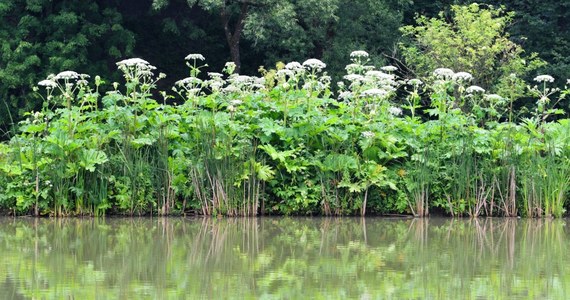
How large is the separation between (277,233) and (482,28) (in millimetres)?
13692

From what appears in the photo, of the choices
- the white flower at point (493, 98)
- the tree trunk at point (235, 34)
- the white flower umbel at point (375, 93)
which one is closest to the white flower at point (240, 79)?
the white flower umbel at point (375, 93)

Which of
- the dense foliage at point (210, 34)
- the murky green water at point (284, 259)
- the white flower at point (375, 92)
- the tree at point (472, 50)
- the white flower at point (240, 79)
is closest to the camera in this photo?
the murky green water at point (284, 259)

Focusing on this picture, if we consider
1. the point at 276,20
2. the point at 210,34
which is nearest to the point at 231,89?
the point at 276,20

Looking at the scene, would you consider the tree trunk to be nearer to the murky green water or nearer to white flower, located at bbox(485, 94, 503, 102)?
white flower, located at bbox(485, 94, 503, 102)

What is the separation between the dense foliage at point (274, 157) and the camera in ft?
42.5

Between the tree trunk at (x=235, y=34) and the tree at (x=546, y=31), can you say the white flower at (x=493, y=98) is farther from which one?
the tree at (x=546, y=31)

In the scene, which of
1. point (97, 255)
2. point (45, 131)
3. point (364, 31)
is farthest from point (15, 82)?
point (97, 255)

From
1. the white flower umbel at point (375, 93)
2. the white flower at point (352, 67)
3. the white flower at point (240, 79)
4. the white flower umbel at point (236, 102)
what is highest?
the white flower at point (352, 67)

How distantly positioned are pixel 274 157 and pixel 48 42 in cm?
1583

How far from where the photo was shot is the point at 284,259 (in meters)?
9.89

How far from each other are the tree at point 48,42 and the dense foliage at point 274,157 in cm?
1346

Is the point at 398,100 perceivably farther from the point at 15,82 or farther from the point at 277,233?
the point at 277,233

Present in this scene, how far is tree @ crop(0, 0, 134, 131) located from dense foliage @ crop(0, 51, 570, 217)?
44.2 ft

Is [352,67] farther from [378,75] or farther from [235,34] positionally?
[235,34]
